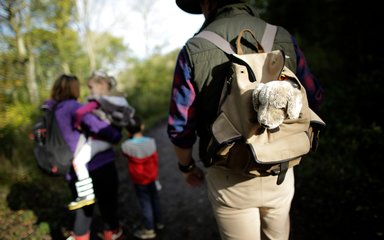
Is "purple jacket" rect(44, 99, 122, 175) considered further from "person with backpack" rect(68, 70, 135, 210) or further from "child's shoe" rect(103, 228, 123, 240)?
"child's shoe" rect(103, 228, 123, 240)

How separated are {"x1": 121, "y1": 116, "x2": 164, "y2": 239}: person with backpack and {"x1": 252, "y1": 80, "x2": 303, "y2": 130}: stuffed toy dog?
2227 mm

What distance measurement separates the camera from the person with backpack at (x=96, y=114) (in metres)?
2.52

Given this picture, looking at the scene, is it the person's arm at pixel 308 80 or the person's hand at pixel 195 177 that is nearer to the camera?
the person's arm at pixel 308 80

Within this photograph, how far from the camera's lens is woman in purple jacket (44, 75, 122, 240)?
8.34ft

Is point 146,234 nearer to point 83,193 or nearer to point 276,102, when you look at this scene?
point 83,193

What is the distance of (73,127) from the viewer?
101 inches

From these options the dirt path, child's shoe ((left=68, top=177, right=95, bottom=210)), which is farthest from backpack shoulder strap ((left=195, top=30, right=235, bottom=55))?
the dirt path

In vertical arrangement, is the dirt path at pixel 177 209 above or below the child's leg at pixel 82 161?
below

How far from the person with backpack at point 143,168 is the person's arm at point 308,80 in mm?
2056

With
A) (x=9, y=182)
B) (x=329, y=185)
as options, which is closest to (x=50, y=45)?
(x=9, y=182)

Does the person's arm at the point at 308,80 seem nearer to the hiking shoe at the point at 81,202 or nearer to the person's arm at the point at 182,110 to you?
the person's arm at the point at 182,110

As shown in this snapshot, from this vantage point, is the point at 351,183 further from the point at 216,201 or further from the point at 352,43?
the point at 352,43

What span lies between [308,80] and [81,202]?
89.2 inches

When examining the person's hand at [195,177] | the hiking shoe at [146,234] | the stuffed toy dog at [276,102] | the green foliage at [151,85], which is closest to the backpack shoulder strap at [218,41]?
the stuffed toy dog at [276,102]
